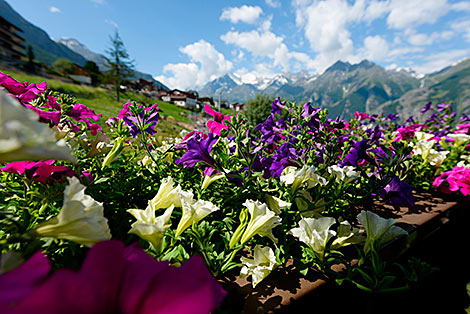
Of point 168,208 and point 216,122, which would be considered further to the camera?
point 216,122

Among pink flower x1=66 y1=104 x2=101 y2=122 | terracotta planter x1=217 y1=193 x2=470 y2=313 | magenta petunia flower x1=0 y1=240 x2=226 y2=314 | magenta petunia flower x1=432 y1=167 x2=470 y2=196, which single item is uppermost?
magenta petunia flower x1=432 y1=167 x2=470 y2=196

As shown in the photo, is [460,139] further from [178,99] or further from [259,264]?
[178,99]

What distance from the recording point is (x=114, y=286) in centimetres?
33

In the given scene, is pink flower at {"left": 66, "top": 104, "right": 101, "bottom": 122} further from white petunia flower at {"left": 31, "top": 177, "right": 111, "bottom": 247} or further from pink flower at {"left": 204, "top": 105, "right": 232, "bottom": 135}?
white petunia flower at {"left": 31, "top": 177, "right": 111, "bottom": 247}

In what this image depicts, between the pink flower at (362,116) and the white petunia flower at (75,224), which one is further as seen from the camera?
the pink flower at (362,116)

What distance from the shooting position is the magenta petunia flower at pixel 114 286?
0.27 metres

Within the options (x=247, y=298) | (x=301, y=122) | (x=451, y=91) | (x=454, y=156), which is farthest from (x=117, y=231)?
(x=451, y=91)

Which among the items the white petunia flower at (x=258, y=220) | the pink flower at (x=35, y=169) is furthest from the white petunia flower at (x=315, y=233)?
the pink flower at (x=35, y=169)

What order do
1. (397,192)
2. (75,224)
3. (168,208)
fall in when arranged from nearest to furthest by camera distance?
(75,224) → (168,208) → (397,192)

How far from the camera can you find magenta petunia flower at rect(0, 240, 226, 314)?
272 millimetres

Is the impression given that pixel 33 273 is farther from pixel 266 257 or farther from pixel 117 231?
pixel 266 257

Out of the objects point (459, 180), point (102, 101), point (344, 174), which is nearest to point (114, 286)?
point (344, 174)

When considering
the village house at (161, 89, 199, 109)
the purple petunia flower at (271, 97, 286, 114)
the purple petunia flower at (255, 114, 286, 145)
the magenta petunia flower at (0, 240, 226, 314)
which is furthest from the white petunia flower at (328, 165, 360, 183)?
the village house at (161, 89, 199, 109)

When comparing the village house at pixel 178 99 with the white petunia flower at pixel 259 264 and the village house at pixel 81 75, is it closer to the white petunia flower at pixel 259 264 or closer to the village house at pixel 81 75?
the village house at pixel 81 75
